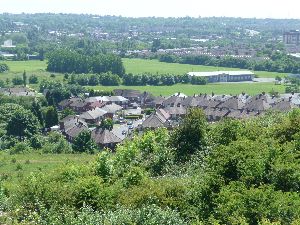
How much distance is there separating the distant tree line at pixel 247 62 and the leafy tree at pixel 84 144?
3577 centimetres

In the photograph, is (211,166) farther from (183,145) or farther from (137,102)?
(137,102)

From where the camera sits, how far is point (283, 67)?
60.6m

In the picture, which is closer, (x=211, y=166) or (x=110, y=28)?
(x=211, y=166)

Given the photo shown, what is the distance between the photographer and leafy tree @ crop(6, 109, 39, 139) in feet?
99.1

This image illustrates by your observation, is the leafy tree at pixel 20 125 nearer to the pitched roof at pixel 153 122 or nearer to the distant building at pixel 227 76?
the pitched roof at pixel 153 122

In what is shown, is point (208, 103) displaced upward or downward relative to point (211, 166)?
downward

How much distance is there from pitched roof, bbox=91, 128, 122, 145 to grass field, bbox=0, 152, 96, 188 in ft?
10.3

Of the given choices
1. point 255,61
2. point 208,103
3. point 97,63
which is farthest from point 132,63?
point 208,103

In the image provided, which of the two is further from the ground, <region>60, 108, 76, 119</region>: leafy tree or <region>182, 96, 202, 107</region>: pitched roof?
<region>182, 96, 202, 107</region>: pitched roof

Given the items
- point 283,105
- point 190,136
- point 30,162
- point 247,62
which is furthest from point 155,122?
point 247,62

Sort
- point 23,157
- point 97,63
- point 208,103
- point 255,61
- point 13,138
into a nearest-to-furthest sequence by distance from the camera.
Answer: point 23,157 < point 13,138 < point 208,103 < point 97,63 < point 255,61

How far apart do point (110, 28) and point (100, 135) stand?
110800mm

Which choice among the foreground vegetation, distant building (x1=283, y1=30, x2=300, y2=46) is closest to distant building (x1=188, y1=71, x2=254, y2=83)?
the foreground vegetation

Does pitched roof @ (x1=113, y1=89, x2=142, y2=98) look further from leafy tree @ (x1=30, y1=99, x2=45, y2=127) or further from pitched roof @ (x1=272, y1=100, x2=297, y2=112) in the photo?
pitched roof @ (x1=272, y1=100, x2=297, y2=112)
